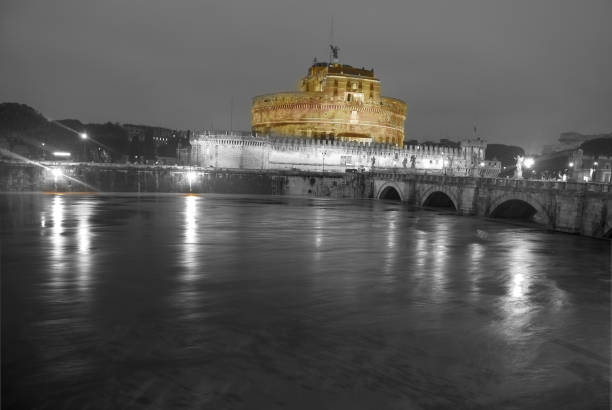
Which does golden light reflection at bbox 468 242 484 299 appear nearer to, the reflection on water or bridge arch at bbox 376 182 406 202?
the reflection on water

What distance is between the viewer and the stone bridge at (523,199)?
28.9m

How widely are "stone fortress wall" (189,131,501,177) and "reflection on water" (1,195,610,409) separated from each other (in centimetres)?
4413

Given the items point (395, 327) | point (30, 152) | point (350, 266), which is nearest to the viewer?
point (395, 327)

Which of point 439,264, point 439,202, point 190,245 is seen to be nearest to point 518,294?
point 439,264

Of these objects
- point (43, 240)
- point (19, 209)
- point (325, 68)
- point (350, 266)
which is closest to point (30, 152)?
point (19, 209)

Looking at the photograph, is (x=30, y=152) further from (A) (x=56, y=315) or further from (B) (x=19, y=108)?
(A) (x=56, y=315)

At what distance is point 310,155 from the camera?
74812mm

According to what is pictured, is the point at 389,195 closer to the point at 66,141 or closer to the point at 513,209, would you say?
the point at 513,209

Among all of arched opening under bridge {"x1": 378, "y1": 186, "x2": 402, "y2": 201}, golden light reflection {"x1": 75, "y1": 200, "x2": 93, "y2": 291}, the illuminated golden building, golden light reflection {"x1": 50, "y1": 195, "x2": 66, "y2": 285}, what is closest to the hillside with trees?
the illuminated golden building

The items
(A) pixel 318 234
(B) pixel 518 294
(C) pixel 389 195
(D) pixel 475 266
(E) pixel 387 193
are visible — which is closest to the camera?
(B) pixel 518 294

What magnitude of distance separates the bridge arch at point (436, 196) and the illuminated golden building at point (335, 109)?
2920cm

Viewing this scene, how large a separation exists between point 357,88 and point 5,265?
69.3 metres

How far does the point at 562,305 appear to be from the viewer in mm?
16203

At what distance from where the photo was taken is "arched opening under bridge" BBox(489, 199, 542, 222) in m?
41.2
